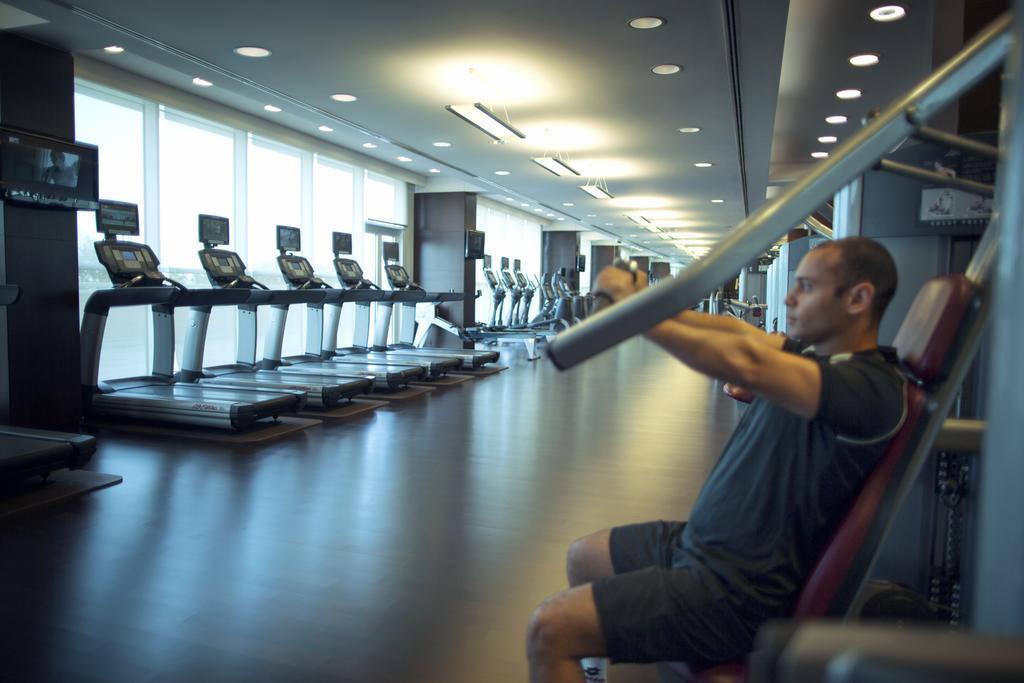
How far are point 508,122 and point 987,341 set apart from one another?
18.7 ft

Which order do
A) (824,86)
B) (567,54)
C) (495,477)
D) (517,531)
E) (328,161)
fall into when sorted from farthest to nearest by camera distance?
(328,161), (824,86), (567,54), (495,477), (517,531)

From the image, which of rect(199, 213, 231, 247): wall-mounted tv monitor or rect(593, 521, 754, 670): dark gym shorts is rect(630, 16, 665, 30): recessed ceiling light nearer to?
rect(593, 521, 754, 670): dark gym shorts

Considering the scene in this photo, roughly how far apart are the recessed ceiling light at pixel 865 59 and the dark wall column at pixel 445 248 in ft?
23.2

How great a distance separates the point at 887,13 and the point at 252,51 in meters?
4.34

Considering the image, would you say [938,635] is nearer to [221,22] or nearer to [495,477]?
[495,477]

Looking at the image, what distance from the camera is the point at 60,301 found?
528 centimetres

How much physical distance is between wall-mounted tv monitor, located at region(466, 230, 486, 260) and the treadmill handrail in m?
10.3

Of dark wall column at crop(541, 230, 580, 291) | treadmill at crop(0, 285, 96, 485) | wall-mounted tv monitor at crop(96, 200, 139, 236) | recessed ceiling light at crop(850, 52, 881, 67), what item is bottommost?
treadmill at crop(0, 285, 96, 485)

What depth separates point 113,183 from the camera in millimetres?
6715

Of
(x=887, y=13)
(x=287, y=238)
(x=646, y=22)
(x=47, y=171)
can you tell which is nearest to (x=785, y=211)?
(x=646, y=22)

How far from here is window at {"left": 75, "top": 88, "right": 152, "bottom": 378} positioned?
6.59m

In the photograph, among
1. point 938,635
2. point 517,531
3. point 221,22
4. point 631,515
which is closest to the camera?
point 938,635

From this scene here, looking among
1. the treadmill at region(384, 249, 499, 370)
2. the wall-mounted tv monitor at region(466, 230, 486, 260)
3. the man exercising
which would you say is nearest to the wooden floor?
the man exercising

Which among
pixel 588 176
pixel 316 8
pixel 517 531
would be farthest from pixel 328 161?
pixel 517 531
